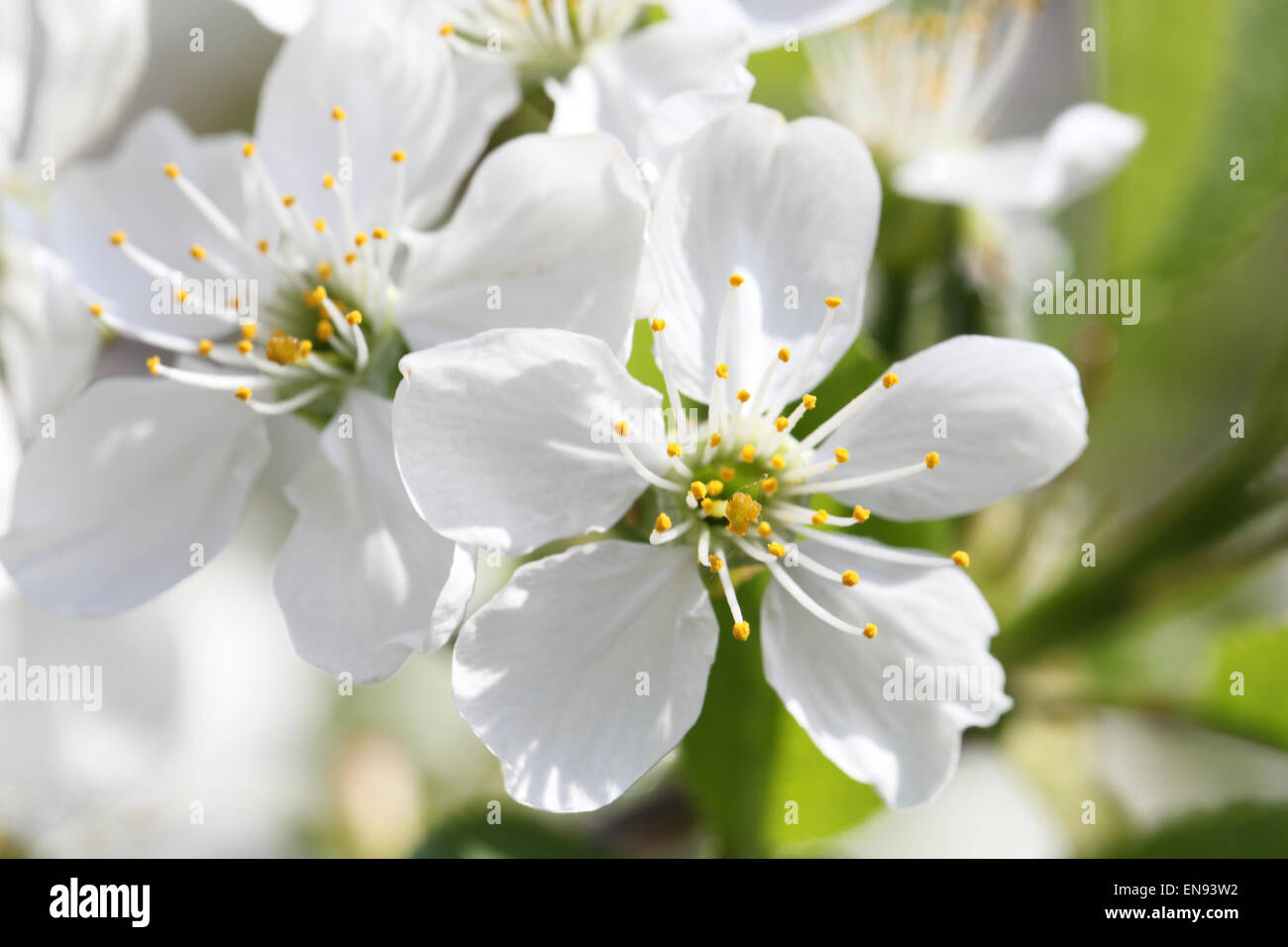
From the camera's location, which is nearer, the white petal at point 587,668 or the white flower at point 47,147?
the white petal at point 587,668

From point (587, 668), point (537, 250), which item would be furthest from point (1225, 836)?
point (537, 250)

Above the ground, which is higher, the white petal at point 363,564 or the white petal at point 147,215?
the white petal at point 147,215

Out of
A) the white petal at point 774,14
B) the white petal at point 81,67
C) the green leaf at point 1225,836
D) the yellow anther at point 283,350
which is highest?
the white petal at point 81,67

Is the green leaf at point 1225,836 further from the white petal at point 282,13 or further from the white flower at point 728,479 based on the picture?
the white petal at point 282,13

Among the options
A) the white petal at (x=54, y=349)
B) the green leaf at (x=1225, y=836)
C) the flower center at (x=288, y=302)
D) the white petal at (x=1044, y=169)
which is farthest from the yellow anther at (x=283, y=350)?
the green leaf at (x=1225, y=836)

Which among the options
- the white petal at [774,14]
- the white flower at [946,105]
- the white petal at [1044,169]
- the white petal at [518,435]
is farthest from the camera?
the white flower at [946,105]

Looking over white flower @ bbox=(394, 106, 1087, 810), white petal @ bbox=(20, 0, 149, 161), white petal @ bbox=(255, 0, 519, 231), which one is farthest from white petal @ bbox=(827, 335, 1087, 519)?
white petal @ bbox=(20, 0, 149, 161)

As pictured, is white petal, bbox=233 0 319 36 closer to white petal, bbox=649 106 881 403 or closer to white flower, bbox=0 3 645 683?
white flower, bbox=0 3 645 683
